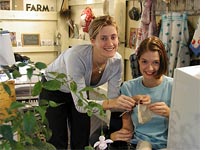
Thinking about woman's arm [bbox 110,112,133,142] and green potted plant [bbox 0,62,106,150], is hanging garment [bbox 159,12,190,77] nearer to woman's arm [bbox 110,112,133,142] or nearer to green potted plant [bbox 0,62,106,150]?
woman's arm [bbox 110,112,133,142]

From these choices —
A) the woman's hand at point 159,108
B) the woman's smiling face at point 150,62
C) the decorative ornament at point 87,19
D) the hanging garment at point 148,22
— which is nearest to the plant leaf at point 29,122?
the woman's hand at point 159,108

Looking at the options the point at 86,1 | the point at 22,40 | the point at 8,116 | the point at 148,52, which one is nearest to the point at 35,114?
the point at 8,116

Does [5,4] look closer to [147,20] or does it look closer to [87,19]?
[87,19]

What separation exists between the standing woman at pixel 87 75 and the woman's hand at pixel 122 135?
127 millimetres

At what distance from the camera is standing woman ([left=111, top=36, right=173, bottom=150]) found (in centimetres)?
145

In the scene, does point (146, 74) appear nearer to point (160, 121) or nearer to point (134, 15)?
point (160, 121)

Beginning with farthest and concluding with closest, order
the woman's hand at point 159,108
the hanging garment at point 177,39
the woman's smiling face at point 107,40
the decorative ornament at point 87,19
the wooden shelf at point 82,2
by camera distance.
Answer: the wooden shelf at point 82,2 < the decorative ornament at point 87,19 < the hanging garment at point 177,39 < the woman's smiling face at point 107,40 < the woman's hand at point 159,108

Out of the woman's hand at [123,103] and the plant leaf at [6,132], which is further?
the woman's hand at [123,103]

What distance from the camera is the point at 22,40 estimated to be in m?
4.44

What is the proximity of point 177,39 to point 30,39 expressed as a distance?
9.78ft

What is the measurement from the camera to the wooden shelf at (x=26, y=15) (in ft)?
13.9

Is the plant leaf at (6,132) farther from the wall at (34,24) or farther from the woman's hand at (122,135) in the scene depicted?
the wall at (34,24)

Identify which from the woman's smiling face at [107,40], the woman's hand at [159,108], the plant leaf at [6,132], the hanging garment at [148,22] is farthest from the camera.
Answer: the hanging garment at [148,22]

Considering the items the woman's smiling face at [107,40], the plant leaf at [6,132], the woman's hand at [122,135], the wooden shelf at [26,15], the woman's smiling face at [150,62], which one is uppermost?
the wooden shelf at [26,15]
